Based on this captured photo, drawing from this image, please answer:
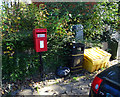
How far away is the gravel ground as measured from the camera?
3691mm

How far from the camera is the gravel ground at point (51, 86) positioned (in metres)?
3.69

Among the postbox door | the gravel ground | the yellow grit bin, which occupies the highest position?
the postbox door

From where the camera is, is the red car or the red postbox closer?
the red car

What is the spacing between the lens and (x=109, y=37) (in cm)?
662

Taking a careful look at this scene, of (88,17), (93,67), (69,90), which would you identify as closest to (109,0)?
(88,17)

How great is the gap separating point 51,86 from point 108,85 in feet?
7.78

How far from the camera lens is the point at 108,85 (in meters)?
2.09

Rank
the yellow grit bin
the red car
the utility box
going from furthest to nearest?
the yellow grit bin → the utility box → the red car

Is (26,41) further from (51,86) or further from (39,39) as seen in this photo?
(51,86)

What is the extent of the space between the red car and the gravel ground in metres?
1.52

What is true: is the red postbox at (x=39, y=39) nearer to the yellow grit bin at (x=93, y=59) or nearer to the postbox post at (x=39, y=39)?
the postbox post at (x=39, y=39)

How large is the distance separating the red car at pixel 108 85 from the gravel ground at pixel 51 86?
1.52 m

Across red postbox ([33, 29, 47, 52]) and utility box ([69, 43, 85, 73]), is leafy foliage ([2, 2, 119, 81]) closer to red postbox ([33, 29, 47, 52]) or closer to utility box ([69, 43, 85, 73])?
utility box ([69, 43, 85, 73])

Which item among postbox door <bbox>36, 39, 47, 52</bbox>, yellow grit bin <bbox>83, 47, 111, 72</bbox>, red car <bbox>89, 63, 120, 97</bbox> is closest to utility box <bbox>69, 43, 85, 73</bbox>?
yellow grit bin <bbox>83, 47, 111, 72</bbox>
